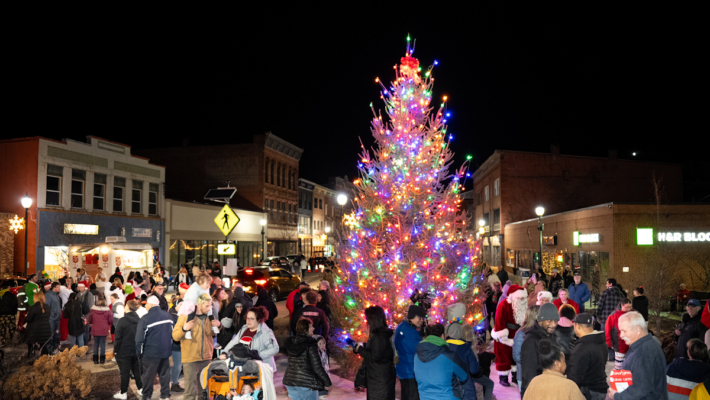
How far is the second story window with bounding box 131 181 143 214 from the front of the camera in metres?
35.5

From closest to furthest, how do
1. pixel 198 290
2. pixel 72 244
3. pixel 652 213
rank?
pixel 198 290, pixel 652 213, pixel 72 244

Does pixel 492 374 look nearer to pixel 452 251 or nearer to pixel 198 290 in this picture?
pixel 452 251

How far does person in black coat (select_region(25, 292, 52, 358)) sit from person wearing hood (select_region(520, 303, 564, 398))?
33.7 ft

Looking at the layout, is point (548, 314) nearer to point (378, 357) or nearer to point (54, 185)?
point (378, 357)

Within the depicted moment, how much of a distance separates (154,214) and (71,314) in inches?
1040

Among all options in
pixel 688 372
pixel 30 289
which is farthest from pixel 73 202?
pixel 688 372

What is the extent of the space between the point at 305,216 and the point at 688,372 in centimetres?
6566

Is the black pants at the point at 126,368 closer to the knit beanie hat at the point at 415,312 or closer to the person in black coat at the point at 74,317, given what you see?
the person in black coat at the point at 74,317

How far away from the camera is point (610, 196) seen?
48406 millimetres

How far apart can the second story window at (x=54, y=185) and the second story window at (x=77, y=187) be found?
0.98 meters

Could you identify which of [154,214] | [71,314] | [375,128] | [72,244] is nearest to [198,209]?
[154,214]

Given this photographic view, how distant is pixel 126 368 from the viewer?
28.7 feet

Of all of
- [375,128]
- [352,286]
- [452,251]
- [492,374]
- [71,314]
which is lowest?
[492,374]

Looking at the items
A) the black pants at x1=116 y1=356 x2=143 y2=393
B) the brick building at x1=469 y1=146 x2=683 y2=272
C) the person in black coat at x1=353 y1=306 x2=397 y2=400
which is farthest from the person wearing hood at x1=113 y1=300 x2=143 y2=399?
the brick building at x1=469 y1=146 x2=683 y2=272
